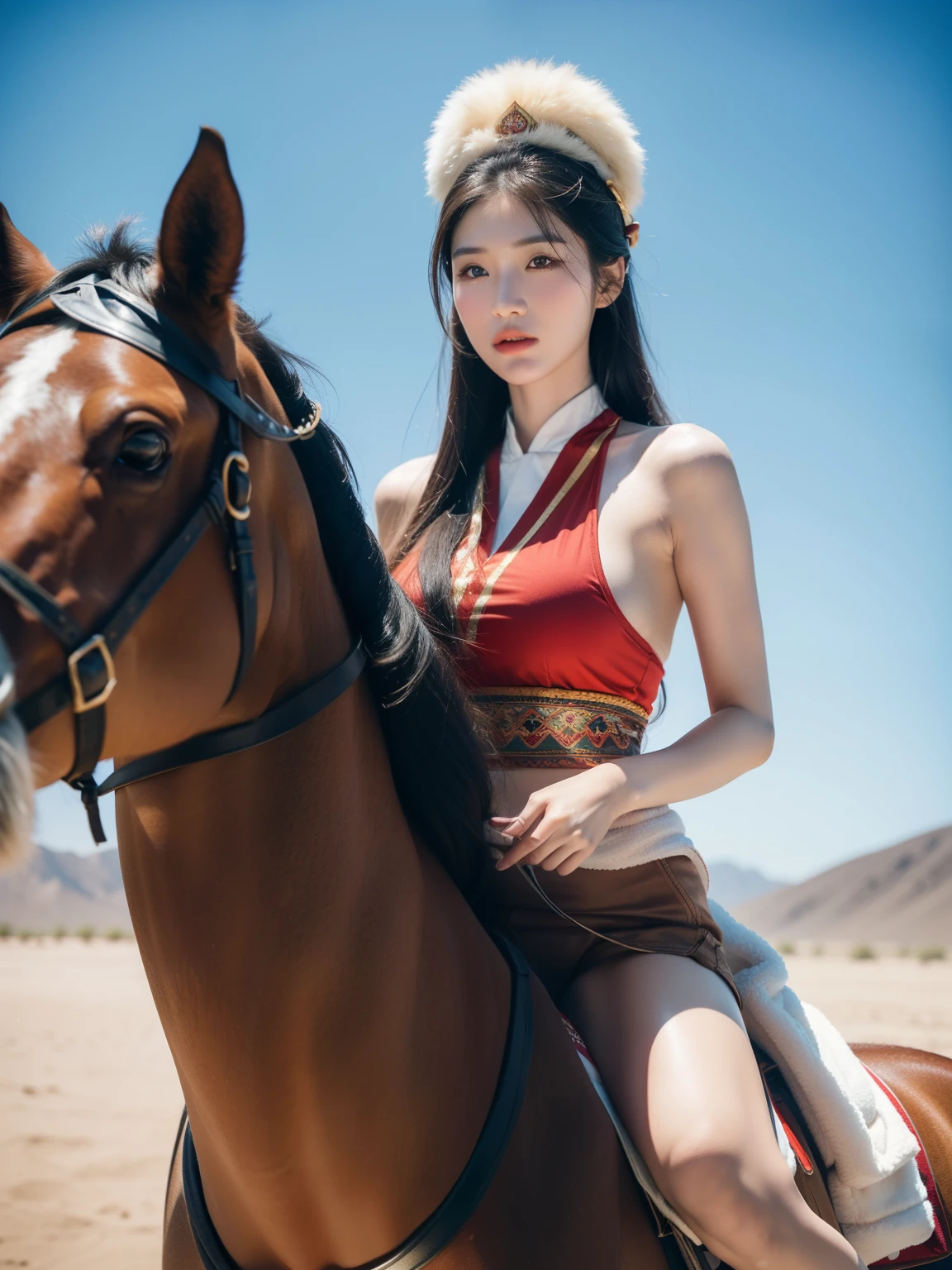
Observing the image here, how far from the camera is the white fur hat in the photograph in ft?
8.58

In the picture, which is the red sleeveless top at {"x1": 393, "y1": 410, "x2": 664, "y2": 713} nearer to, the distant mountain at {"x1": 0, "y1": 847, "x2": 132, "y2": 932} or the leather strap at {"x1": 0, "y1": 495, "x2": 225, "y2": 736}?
the leather strap at {"x1": 0, "y1": 495, "x2": 225, "y2": 736}

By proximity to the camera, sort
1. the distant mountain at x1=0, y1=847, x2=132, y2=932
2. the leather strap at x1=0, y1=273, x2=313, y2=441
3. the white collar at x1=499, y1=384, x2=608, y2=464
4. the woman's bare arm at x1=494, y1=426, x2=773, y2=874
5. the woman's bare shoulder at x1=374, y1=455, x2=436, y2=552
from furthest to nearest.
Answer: the distant mountain at x1=0, y1=847, x2=132, y2=932 < the woman's bare shoulder at x1=374, y1=455, x2=436, y2=552 < the white collar at x1=499, y1=384, x2=608, y2=464 < the woman's bare arm at x1=494, y1=426, x2=773, y2=874 < the leather strap at x1=0, y1=273, x2=313, y2=441

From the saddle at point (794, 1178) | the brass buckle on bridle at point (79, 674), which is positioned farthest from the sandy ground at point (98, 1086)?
the brass buckle on bridle at point (79, 674)

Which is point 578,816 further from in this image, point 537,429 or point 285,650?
point 537,429

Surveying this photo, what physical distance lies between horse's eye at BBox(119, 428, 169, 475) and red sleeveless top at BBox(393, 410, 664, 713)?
109 centimetres

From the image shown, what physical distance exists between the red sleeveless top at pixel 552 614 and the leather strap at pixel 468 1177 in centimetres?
66

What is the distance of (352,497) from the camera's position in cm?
174

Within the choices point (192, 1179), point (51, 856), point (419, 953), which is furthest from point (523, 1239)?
point (51, 856)

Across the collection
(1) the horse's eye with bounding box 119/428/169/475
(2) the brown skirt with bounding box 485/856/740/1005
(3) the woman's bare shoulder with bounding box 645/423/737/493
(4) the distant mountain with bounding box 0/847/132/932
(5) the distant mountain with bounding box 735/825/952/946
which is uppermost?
(1) the horse's eye with bounding box 119/428/169/475

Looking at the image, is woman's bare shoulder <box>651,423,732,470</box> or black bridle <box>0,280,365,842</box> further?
woman's bare shoulder <box>651,423,732,470</box>

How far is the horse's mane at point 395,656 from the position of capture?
1708mm

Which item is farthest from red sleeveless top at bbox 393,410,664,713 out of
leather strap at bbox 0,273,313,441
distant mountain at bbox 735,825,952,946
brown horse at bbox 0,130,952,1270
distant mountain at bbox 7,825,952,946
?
distant mountain at bbox 735,825,952,946

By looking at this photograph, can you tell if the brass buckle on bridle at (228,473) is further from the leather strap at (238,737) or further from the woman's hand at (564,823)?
the woman's hand at (564,823)

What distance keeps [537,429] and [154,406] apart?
1.61 m
